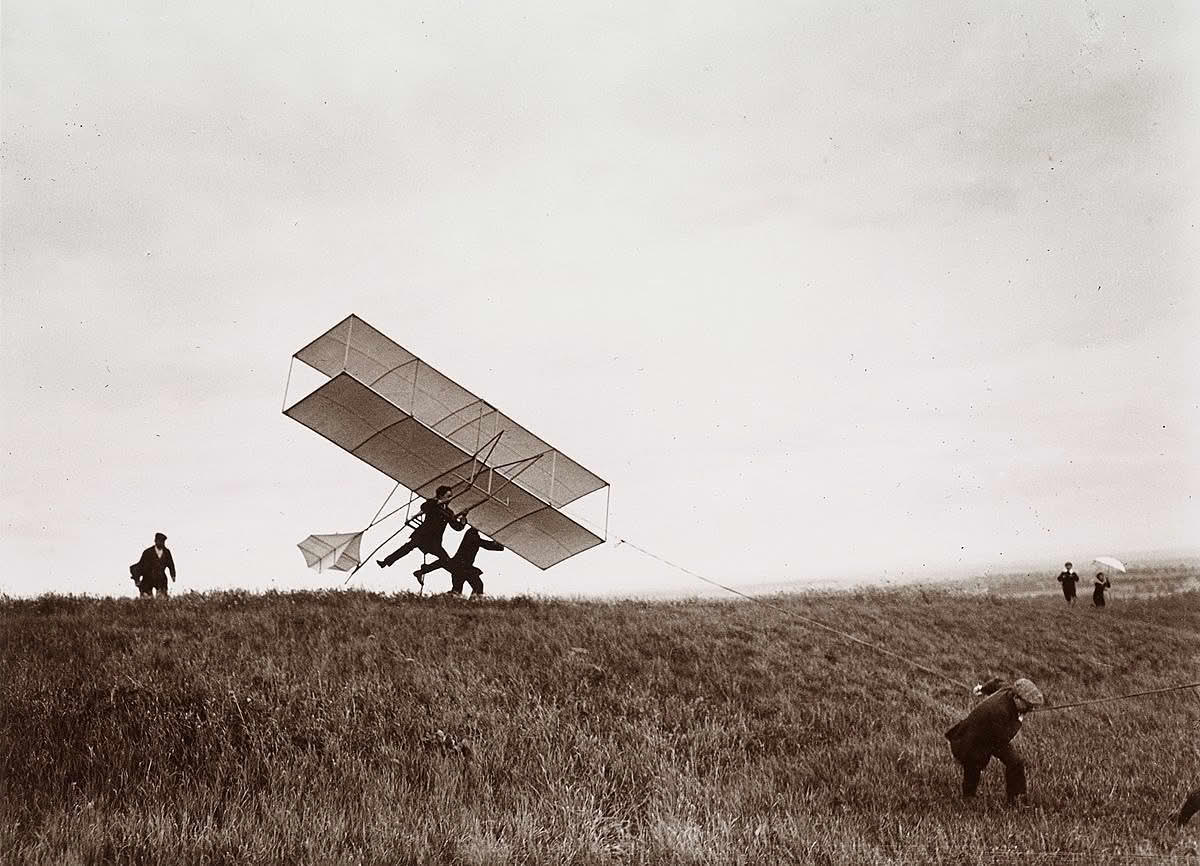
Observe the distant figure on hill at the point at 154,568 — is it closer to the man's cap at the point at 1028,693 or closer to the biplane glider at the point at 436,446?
the biplane glider at the point at 436,446

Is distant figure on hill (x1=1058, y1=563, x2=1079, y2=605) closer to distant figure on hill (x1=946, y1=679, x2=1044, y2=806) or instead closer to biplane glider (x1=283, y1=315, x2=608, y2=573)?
biplane glider (x1=283, y1=315, x2=608, y2=573)

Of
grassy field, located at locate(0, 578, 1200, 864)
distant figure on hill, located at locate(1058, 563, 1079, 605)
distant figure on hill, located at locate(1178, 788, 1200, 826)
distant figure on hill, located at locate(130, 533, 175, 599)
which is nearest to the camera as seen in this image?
grassy field, located at locate(0, 578, 1200, 864)

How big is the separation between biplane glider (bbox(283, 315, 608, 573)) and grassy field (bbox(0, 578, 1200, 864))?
1898 mm

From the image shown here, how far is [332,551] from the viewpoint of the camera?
55.8ft

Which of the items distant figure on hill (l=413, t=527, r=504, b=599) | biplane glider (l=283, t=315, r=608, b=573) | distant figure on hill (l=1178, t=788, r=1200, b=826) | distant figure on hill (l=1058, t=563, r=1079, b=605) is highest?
biplane glider (l=283, t=315, r=608, b=573)

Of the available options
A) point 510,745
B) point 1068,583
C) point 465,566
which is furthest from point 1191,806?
point 1068,583

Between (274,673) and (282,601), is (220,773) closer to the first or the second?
(274,673)

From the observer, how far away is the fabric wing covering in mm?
16922

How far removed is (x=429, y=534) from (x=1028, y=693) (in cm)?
1161

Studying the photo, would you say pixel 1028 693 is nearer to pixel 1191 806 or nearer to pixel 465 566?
pixel 1191 806

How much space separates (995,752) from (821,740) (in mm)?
3214

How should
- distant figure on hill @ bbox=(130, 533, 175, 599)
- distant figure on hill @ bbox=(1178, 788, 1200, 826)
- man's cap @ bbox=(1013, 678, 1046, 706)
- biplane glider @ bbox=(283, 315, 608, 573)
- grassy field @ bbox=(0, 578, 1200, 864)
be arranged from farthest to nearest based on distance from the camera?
distant figure on hill @ bbox=(130, 533, 175, 599) < biplane glider @ bbox=(283, 315, 608, 573) < man's cap @ bbox=(1013, 678, 1046, 706) < distant figure on hill @ bbox=(1178, 788, 1200, 826) < grassy field @ bbox=(0, 578, 1200, 864)

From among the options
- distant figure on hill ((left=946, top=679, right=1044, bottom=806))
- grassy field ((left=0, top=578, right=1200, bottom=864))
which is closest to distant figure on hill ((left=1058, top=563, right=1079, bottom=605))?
grassy field ((left=0, top=578, right=1200, bottom=864))

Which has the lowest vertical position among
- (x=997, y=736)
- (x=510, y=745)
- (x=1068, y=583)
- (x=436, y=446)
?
(x=510, y=745)
